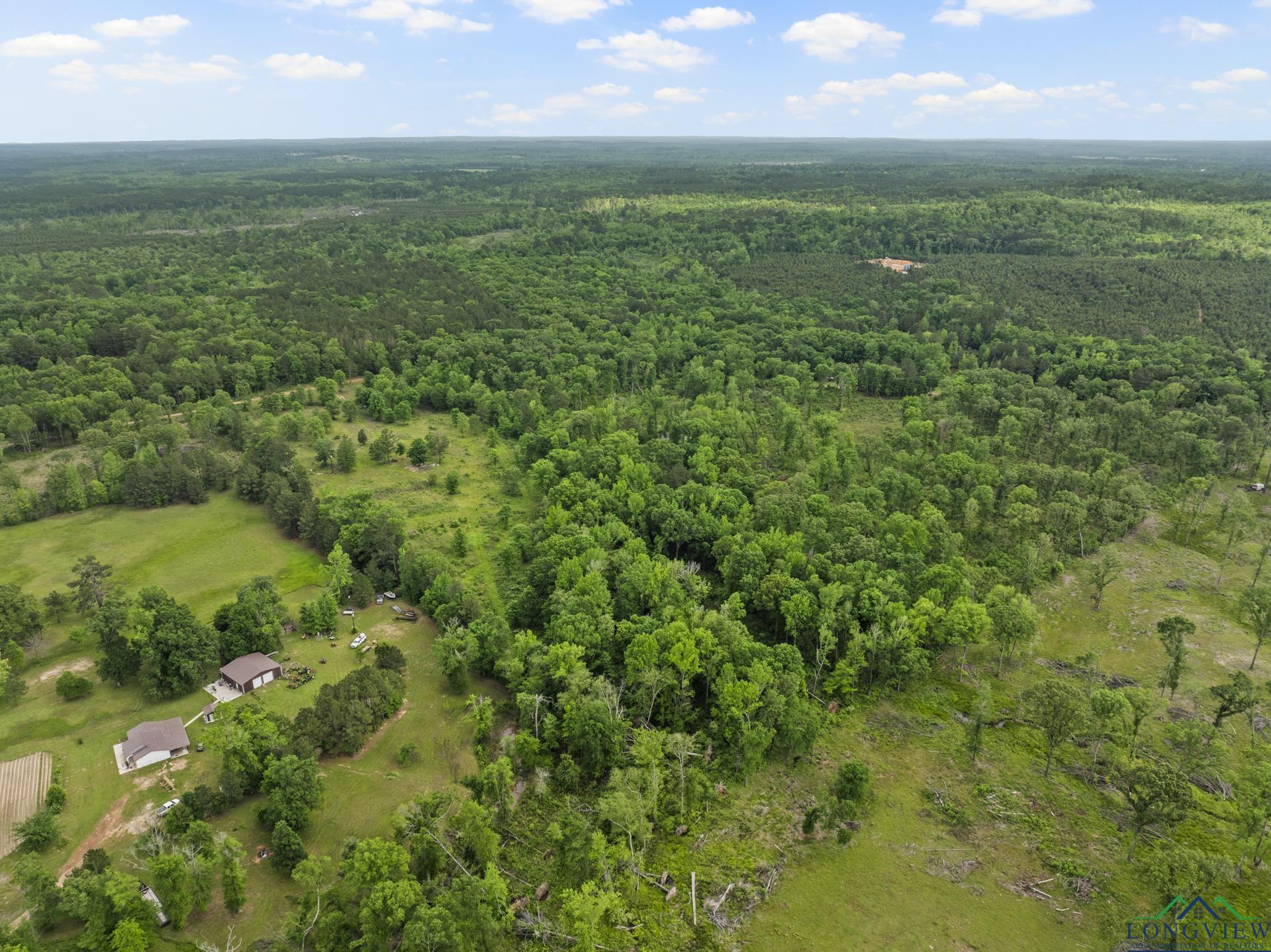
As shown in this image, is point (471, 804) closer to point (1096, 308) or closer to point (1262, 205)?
point (1096, 308)

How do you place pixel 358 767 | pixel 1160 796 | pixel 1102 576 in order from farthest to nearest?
pixel 1102 576, pixel 358 767, pixel 1160 796

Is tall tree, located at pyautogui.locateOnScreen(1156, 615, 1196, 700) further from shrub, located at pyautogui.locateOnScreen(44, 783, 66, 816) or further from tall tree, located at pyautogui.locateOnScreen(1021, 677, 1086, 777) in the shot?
shrub, located at pyautogui.locateOnScreen(44, 783, 66, 816)

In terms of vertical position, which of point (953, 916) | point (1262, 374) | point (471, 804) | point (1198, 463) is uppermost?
point (1262, 374)

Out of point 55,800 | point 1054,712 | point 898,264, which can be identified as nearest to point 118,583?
point 55,800

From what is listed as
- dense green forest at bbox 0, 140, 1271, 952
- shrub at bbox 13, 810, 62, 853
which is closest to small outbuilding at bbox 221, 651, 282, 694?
dense green forest at bbox 0, 140, 1271, 952

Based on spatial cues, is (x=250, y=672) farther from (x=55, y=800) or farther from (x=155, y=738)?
(x=55, y=800)

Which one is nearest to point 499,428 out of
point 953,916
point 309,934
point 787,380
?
point 787,380
